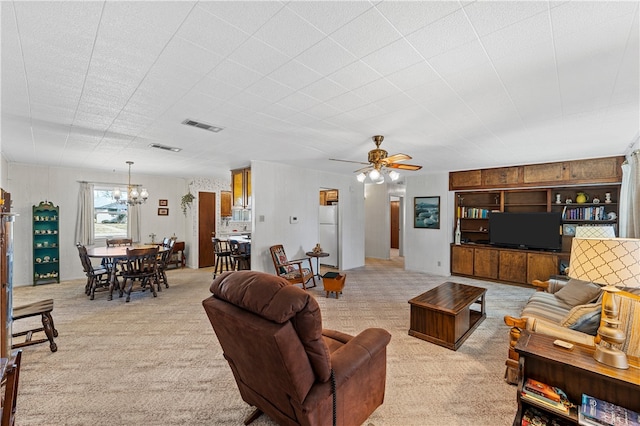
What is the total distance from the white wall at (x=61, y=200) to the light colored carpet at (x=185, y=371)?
7.83 feet

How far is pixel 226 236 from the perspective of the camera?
25.6 ft

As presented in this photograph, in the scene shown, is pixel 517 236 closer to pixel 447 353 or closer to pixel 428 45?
pixel 447 353

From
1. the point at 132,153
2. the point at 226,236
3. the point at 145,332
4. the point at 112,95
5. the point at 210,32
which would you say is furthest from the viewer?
the point at 226,236

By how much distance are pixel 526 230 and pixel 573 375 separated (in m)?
4.58

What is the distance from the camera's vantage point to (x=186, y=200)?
7254mm

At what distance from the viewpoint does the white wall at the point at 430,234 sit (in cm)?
638

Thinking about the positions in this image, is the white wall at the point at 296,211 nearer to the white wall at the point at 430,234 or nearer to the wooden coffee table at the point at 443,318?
the white wall at the point at 430,234

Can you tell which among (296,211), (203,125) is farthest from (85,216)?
(203,125)

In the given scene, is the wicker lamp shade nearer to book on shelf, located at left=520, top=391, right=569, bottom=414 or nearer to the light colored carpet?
book on shelf, located at left=520, top=391, right=569, bottom=414

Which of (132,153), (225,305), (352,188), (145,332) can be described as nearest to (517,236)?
(352,188)

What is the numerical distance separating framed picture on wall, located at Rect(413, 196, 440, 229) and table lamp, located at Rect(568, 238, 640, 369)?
5.04 meters

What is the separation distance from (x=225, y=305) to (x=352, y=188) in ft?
19.3

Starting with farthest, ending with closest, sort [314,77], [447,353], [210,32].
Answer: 1. [447,353]
2. [314,77]
3. [210,32]

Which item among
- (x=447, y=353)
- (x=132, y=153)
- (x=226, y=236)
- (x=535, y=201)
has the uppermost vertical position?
(x=132, y=153)
